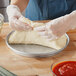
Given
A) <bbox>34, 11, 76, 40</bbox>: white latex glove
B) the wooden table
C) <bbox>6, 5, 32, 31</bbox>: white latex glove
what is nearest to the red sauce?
the wooden table

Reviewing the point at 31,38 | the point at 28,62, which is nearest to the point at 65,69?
the point at 28,62

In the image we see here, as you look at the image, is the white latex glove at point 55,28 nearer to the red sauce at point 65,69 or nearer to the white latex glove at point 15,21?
the white latex glove at point 15,21

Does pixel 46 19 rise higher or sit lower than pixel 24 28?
lower

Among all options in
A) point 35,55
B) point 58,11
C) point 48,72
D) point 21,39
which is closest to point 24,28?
point 21,39

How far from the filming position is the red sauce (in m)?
0.69

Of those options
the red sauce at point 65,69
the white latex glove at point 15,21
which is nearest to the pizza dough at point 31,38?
the white latex glove at point 15,21

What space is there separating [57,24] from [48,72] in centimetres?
28

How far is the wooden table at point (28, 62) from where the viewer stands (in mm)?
827

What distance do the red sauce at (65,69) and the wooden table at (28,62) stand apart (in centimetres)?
10

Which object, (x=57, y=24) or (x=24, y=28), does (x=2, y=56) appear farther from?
(x=57, y=24)

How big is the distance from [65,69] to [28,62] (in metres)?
0.24

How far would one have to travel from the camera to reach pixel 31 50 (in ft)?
3.19

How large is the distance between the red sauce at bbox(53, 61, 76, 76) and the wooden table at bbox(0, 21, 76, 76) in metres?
0.10

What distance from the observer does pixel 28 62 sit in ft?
2.93
